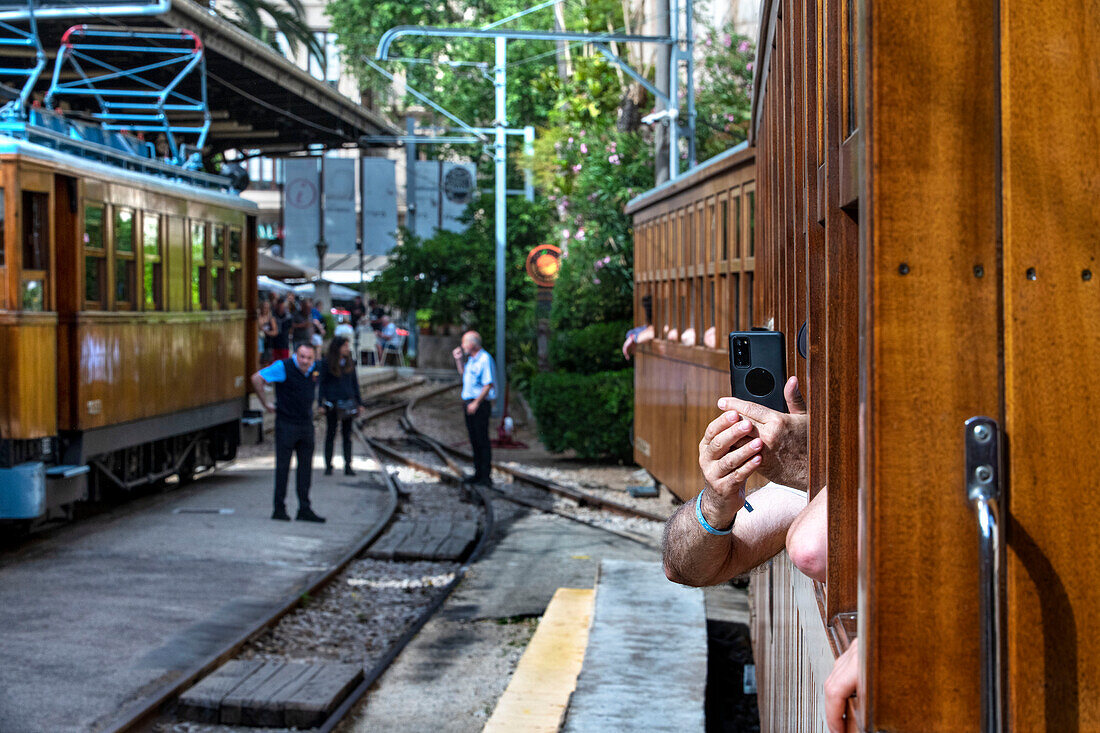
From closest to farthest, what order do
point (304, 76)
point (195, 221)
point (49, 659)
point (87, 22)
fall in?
point (49, 659) < point (195, 221) < point (87, 22) < point (304, 76)

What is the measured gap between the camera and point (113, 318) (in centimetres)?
1097

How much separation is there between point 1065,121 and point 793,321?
1.64m


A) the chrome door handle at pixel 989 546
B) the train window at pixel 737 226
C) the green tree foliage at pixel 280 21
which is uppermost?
the green tree foliage at pixel 280 21

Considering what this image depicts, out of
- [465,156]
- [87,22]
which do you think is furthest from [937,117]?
[465,156]

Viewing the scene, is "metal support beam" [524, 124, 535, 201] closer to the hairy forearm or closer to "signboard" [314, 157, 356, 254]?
"signboard" [314, 157, 356, 254]

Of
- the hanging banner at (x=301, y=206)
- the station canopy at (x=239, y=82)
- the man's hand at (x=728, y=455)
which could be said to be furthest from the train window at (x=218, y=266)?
the hanging banner at (x=301, y=206)

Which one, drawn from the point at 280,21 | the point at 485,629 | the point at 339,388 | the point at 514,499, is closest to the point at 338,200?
the point at 280,21

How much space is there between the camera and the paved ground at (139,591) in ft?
20.5

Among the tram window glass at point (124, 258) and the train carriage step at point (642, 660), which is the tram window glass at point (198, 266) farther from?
the train carriage step at point (642, 660)

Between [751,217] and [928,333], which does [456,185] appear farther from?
[928,333]

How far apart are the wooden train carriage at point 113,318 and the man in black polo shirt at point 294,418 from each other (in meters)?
1.26

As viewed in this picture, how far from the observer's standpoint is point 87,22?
1945 cm

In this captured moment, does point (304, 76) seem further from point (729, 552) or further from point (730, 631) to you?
point (729, 552)

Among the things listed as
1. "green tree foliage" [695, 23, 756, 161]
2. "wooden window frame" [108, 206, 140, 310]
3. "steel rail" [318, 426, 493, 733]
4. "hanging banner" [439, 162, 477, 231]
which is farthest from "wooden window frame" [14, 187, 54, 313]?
"hanging banner" [439, 162, 477, 231]
